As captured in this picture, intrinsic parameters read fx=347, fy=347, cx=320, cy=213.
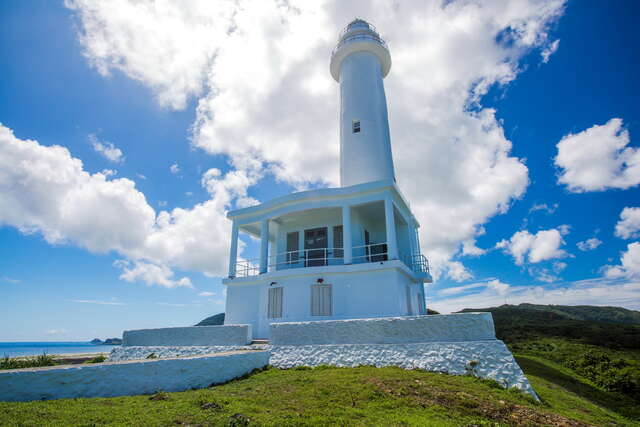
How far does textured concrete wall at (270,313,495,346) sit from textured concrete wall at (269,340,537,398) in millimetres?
236

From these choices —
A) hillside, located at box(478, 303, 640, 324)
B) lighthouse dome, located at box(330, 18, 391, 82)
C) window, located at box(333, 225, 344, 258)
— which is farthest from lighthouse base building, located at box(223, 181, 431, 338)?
hillside, located at box(478, 303, 640, 324)

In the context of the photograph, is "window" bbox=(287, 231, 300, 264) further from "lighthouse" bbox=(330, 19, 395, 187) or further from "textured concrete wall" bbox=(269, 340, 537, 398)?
"textured concrete wall" bbox=(269, 340, 537, 398)

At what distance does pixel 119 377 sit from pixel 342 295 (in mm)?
8146

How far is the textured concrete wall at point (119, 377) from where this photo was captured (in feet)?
20.2

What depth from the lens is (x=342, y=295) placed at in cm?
1362

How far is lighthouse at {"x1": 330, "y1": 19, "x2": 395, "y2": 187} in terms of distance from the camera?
705 inches

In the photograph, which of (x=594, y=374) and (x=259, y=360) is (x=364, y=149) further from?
(x=594, y=374)

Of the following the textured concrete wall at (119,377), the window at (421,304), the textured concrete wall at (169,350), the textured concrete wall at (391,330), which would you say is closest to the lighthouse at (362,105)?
the window at (421,304)

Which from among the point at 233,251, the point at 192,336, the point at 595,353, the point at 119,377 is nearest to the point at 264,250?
the point at 233,251

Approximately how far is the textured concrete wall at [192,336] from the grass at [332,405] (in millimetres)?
3510

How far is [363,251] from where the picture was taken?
16359 millimetres

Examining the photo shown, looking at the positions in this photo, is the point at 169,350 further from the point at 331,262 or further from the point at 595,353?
the point at 595,353

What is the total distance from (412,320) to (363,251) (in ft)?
21.9

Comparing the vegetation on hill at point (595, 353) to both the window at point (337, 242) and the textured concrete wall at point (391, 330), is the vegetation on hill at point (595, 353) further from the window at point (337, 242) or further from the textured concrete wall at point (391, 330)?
the window at point (337, 242)
